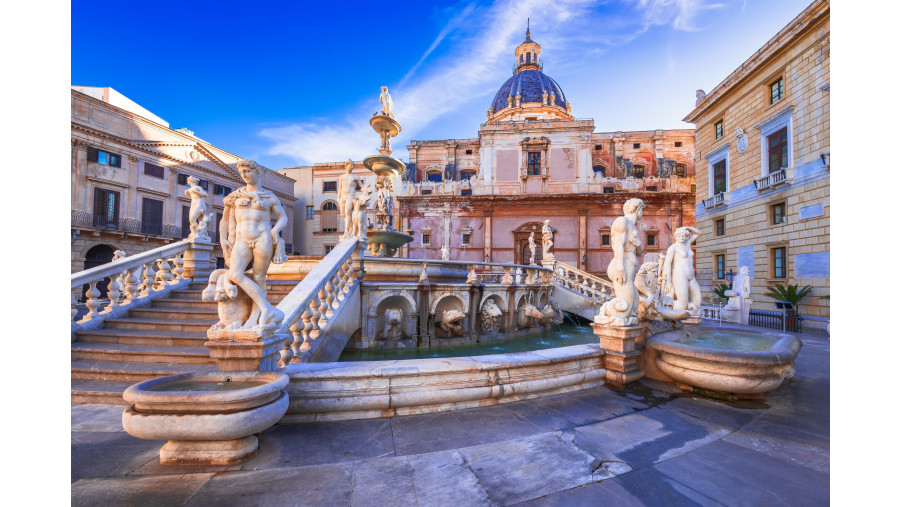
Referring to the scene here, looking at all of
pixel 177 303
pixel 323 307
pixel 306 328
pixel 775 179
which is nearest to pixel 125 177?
pixel 177 303

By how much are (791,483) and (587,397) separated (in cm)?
182

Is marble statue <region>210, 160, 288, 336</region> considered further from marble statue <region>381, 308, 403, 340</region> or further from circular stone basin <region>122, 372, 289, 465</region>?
marble statue <region>381, 308, 403, 340</region>

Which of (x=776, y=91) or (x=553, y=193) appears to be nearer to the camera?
(x=776, y=91)

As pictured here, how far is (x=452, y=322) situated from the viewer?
27.7 ft

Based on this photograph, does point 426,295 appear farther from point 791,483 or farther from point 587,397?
point 791,483

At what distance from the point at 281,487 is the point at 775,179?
789 inches

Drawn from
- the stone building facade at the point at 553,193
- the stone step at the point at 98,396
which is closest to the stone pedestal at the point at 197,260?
the stone step at the point at 98,396

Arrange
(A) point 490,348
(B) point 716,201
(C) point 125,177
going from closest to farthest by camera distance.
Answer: (A) point 490,348, (B) point 716,201, (C) point 125,177

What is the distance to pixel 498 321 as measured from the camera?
9492 mm

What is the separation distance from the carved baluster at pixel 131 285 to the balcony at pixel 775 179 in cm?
2141

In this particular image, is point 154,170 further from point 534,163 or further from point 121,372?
point 534,163

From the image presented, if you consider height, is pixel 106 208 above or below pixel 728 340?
above

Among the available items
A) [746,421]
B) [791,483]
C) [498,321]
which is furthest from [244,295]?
[498,321]

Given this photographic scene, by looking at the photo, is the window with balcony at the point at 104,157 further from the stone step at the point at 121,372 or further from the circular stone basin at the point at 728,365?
the circular stone basin at the point at 728,365
